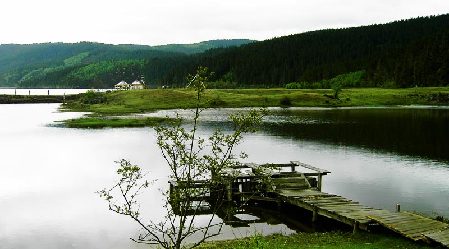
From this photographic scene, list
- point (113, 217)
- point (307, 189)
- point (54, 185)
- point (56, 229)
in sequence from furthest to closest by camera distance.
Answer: point (54, 185) → point (307, 189) → point (113, 217) → point (56, 229)

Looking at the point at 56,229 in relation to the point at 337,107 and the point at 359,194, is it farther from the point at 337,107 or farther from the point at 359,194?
the point at 337,107

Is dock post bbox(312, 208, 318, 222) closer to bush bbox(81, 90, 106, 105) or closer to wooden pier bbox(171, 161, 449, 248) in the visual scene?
wooden pier bbox(171, 161, 449, 248)

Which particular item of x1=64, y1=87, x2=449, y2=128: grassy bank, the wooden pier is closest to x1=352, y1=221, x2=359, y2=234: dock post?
the wooden pier

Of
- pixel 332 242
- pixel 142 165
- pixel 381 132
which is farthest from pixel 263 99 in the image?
pixel 332 242

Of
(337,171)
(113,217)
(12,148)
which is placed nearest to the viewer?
(113,217)

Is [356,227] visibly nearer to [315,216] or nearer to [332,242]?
[332,242]

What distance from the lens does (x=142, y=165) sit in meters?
52.5

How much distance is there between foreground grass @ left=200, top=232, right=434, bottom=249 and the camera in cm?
2481

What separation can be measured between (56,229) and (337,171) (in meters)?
27.5

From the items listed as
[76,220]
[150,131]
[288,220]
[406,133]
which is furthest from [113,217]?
[406,133]

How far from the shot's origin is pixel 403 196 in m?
38.7

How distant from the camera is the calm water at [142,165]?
32.8 m

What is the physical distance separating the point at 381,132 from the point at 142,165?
144 feet

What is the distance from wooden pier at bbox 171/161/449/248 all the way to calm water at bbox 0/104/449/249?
275 cm
